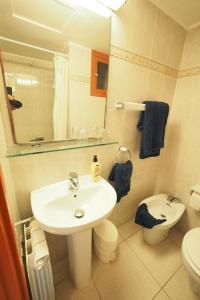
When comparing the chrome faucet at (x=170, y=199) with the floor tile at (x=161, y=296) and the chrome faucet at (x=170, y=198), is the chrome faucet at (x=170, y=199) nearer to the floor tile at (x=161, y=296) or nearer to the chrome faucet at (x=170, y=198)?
the chrome faucet at (x=170, y=198)

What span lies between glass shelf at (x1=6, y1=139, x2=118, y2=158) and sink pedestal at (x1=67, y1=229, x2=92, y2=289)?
1.84 ft

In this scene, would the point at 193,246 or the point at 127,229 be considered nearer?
the point at 193,246

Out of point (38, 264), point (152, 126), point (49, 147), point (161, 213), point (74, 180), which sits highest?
point (152, 126)

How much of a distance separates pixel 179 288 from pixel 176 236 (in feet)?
1.78

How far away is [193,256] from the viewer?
1008 mm

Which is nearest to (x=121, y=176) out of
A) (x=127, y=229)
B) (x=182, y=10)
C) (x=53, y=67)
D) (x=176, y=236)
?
(x=127, y=229)

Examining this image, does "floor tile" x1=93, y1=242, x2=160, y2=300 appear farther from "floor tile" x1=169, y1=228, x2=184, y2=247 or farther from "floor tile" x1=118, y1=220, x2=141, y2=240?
"floor tile" x1=169, y1=228, x2=184, y2=247

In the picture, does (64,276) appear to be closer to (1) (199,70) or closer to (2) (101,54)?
(2) (101,54)

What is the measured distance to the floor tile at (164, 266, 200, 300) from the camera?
3.63ft

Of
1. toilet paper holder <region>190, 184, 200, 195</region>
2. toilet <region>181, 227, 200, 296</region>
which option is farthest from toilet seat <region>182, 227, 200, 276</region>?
toilet paper holder <region>190, 184, 200, 195</region>

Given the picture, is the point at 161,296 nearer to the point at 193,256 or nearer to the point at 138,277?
the point at 138,277

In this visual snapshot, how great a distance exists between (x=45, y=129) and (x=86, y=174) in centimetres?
49

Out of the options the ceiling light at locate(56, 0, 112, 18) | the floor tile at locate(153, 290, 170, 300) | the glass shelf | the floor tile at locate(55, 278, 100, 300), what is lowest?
the floor tile at locate(55, 278, 100, 300)

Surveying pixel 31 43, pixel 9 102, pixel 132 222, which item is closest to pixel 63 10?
pixel 31 43
